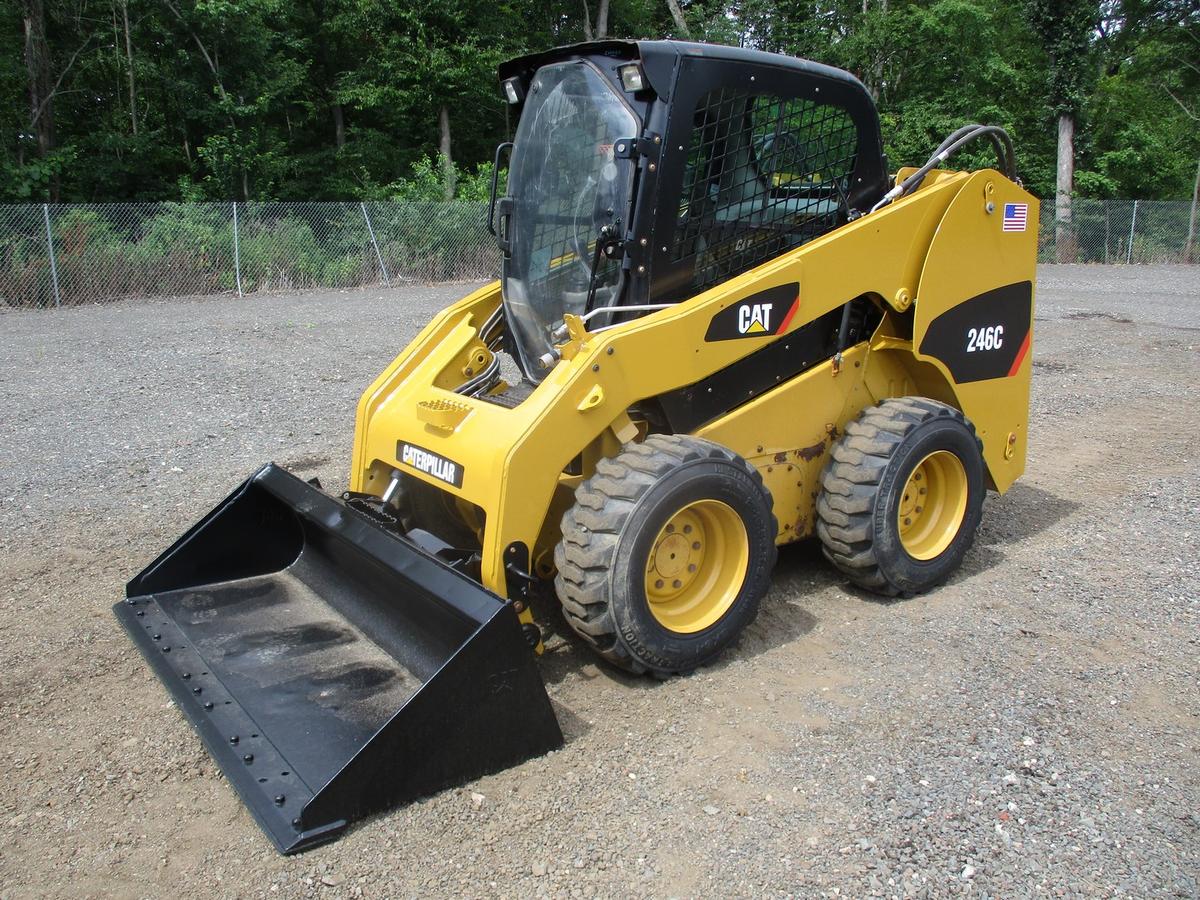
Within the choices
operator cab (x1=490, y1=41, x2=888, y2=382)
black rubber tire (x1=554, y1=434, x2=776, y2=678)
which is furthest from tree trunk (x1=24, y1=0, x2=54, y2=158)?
black rubber tire (x1=554, y1=434, x2=776, y2=678)

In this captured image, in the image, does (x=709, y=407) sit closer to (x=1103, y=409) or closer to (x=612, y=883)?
(x=612, y=883)

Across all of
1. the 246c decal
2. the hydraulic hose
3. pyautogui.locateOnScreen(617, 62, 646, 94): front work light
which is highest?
pyautogui.locateOnScreen(617, 62, 646, 94): front work light

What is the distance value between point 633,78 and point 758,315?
107cm

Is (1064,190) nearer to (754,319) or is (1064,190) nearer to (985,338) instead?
(985,338)

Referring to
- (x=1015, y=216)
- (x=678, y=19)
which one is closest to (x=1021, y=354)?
(x=1015, y=216)

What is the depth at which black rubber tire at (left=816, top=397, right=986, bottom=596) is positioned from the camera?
14.2 ft

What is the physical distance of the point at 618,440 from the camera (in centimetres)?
388

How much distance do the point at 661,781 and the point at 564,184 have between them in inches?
99.3

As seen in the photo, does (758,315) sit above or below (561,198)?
below

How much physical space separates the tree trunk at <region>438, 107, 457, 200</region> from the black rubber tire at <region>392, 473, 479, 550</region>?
62.1 feet

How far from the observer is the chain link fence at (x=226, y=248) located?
1541cm

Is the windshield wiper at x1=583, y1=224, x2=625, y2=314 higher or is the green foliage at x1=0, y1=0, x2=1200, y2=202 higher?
the green foliage at x1=0, y1=0, x2=1200, y2=202

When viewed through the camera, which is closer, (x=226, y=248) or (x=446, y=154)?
(x=226, y=248)

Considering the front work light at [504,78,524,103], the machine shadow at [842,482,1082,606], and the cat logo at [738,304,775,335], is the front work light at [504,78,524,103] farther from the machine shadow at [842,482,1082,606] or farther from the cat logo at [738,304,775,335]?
the machine shadow at [842,482,1082,606]
